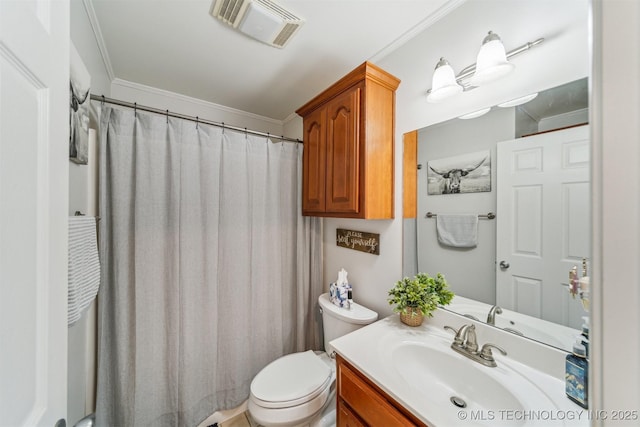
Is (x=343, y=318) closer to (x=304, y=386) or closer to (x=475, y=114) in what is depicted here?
(x=304, y=386)

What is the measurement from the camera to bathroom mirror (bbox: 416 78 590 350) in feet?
2.58

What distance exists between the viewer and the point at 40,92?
16.6 inches

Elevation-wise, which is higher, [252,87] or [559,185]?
[252,87]

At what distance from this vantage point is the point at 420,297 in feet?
3.71

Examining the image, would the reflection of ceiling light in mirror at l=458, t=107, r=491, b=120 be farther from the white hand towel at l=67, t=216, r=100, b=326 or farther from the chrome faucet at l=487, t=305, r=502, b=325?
the white hand towel at l=67, t=216, r=100, b=326

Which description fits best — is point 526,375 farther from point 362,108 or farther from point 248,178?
point 248,178

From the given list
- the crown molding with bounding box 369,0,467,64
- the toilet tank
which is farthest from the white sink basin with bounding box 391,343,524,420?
the crown molding with bounding box 369,0,467,64

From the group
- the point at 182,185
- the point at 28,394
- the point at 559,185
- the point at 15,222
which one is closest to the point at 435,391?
the point at 559,185

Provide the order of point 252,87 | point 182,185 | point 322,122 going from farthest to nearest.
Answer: point 252,87, point 322,122, point 182,185

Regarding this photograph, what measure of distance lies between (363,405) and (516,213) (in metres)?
1.00

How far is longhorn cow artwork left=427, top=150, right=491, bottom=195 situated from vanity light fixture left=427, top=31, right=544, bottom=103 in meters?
0.31

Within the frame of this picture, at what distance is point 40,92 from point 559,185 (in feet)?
4.82

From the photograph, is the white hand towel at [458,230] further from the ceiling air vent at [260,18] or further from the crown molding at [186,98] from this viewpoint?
the crown molding at [186,98]

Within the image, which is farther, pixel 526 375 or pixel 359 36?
pixel 359 36
